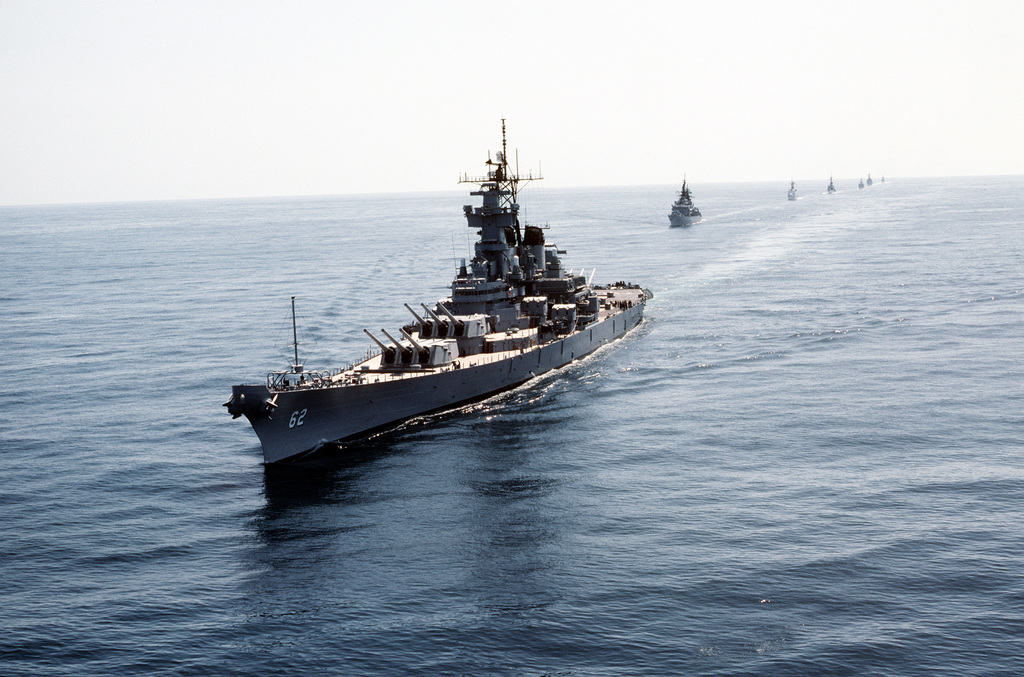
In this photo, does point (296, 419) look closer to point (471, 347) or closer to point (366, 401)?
point (366, 401)

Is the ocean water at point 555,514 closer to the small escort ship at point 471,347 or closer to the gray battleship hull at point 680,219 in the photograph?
the small escort ship at point 471,347

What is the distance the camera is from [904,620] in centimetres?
2969

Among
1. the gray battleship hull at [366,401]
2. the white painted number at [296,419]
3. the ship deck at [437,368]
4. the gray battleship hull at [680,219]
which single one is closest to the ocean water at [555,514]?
the gray battleship hull at [366,401]

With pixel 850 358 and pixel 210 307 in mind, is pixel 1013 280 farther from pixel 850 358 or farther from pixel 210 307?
pixel 210 307

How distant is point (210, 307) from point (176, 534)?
6600 cm

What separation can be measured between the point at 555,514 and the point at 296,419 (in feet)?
54.1

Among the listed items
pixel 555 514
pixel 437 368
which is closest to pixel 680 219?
pixel 437 368

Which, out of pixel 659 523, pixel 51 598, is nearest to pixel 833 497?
pixel 659 523

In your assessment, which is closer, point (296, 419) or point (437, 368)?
point (296, 419)

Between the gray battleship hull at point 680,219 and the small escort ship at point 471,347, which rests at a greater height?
the gray battleship hull at point 680,219

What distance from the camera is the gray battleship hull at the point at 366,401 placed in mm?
47000

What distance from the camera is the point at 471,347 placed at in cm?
6384

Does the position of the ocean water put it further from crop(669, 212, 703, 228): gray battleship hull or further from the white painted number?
crop(669, 212, 703, 228): gray battleship hull

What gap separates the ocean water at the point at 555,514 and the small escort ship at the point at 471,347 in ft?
5.79
